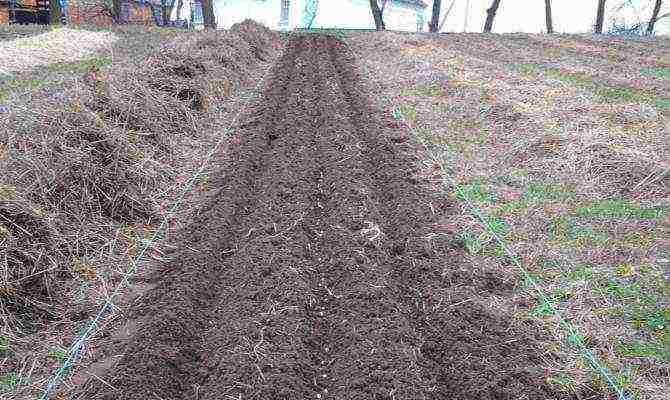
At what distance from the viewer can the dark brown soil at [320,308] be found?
363 cm

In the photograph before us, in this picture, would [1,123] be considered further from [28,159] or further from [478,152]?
[478,152]

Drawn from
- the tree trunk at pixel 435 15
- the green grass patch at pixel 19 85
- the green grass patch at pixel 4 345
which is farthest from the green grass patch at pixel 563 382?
the tree trunk at pixel 435 15

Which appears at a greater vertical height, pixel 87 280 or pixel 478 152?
pixel 478 152

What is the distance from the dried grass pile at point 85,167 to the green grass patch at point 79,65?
3.26m

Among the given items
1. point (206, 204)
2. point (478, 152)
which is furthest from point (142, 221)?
point (478, 152)

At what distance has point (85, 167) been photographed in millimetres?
5828

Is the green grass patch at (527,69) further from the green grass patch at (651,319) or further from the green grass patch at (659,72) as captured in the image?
the green grass patch at (651,319)

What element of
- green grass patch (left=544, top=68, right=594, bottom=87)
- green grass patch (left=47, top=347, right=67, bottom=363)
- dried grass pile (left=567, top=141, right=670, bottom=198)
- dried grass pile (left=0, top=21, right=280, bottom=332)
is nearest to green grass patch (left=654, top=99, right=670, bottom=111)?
green grass patch (left=544, top=68, right=594, bottom=87)

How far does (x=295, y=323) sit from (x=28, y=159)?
3357mm

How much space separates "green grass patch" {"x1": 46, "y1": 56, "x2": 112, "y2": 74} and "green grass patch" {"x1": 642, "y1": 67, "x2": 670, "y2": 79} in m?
12.8

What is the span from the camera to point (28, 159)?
5.53m

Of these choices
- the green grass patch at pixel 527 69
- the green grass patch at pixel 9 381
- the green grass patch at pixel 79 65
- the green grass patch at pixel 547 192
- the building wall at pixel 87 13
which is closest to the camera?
the green grass patch at pixel 9 381

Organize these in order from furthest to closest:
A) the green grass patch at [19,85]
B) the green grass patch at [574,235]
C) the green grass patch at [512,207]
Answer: the green grass patch at [19,85], the green grass patch at [512,207], the green grass patch at [574,235]

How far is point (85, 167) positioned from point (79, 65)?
8.05 m
